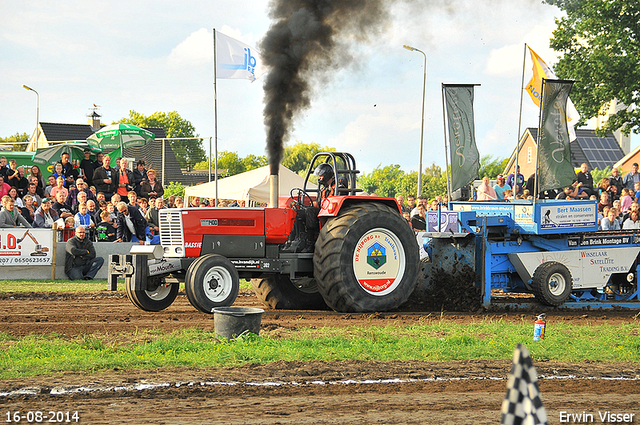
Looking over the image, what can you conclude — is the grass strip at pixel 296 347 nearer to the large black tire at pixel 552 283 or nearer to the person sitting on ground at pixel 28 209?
the large black tire at pixel 552 283

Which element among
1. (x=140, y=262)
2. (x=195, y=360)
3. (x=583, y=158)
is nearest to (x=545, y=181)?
Result: (x=140, y=262)

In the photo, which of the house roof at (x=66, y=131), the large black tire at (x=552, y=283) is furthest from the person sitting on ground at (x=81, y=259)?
the house roof at (x=66, y=131)

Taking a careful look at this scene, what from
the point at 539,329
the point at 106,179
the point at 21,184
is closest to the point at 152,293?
the point at 539,329

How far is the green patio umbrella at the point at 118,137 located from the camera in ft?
62.7

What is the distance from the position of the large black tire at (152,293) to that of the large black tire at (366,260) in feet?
6.79

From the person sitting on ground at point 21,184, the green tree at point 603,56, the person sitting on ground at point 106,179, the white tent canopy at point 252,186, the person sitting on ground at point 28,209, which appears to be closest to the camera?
the person sitting on ground at point 28,209

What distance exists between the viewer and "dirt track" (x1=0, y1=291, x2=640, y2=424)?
4.61 meters

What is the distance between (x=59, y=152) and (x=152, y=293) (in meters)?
10.4

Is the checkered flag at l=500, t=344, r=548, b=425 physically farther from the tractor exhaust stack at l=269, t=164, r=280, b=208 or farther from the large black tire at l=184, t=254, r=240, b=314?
the tractor exhaust stack at l=269, t=164, r=280, b=208

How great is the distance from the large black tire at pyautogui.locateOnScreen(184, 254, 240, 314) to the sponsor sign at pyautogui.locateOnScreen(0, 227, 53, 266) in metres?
7.45

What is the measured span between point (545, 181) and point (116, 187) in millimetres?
10441

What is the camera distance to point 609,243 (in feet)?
35.8

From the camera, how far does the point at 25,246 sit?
14586mm

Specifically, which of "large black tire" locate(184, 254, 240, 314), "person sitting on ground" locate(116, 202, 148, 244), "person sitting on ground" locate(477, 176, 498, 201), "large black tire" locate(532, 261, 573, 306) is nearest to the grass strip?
"large black tire" locate(184, 254, 240, 314)
